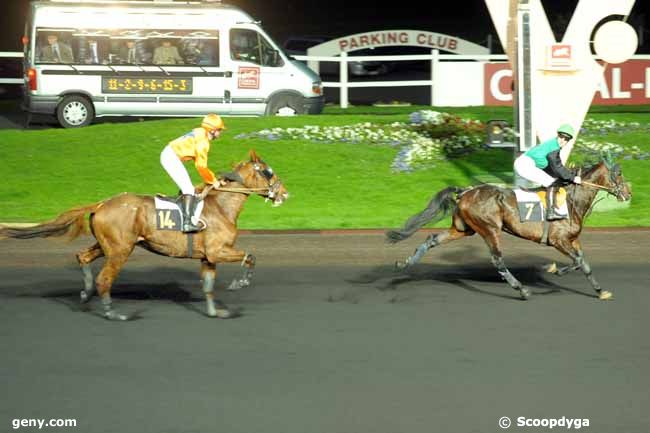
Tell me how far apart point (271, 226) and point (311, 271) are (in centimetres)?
333

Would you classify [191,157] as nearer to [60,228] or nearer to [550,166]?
[60,228]

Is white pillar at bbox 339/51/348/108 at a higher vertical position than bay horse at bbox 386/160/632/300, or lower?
higher

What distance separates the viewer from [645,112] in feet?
84.7

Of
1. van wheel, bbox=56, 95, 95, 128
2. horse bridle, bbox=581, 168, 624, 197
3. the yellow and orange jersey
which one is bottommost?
horse bridle, bbox=581, 168, 624, 197

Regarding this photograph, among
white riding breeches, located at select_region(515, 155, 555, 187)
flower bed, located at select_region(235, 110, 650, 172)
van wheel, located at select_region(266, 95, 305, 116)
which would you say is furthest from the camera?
van wheel, located at select_region(266, 95, 305, 116)

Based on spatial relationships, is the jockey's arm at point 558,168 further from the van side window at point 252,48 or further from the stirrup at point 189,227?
the van side window at point 252,48

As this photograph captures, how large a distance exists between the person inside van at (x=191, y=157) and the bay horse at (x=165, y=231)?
174mm

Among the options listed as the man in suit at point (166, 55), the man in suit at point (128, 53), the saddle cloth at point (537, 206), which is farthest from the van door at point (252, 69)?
the saddle cloth at point (537, 206)

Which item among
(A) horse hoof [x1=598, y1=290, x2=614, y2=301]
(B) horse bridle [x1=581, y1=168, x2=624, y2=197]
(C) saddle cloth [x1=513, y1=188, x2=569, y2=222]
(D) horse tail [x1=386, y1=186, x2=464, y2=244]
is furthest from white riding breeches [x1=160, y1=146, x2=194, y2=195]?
(A) horse hoof [x1=598, y1=290, x2=614, y2=301]

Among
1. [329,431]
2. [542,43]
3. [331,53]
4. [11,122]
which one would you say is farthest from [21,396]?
[331,53]

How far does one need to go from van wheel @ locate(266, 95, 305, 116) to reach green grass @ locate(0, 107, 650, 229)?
954 mm

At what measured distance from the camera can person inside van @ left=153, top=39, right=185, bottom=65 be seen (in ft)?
Answer: 79.8

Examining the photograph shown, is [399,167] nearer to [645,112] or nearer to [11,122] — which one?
[645,112]

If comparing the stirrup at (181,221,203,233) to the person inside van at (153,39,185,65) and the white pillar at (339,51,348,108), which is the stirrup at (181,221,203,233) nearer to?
the person inside van at (153,39,185,65)
